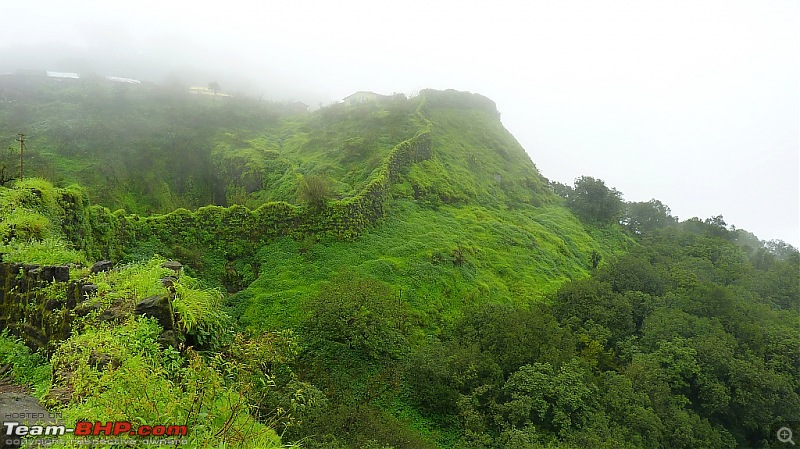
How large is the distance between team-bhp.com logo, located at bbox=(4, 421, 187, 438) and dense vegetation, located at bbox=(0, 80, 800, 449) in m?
0.16

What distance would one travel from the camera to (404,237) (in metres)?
27.7

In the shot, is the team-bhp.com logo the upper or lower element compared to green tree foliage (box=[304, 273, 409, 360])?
upper

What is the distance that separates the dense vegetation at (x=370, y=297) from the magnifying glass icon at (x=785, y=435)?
32cm

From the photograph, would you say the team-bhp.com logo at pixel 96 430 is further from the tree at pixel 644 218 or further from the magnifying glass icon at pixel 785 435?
the tree at pixel 644 218

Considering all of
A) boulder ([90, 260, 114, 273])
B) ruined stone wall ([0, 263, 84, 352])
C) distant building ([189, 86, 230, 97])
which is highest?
distant building ([189, 86, 230, 97])

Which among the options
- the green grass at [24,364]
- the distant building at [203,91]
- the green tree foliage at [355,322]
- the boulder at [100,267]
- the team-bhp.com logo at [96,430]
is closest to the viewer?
the team-bhp.com logo at [96,430]

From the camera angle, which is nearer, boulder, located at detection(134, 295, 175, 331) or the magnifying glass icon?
boulder, located at detection(134, 295, 175, 331)

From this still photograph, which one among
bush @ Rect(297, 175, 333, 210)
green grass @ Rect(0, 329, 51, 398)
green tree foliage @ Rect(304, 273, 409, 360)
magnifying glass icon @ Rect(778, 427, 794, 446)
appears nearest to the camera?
green grass @ Rect(0, 329, 51, 398)

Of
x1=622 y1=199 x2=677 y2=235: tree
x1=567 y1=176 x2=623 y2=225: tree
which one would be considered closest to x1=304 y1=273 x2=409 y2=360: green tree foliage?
x1=567 y1=176 x2=623 y2=225: tree

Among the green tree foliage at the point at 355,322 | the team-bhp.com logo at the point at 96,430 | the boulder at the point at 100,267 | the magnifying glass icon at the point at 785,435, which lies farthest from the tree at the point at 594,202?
the team-bhp.com logo at the point at 96,430

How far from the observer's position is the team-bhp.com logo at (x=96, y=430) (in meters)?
5.09

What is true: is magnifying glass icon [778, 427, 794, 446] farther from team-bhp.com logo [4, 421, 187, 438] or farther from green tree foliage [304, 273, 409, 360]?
team-bhp.com logo [4, 421, 187, 438]

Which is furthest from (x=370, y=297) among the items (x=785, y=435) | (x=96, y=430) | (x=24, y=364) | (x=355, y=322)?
(x=785, y=435)

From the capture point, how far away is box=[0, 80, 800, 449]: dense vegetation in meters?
7.90
